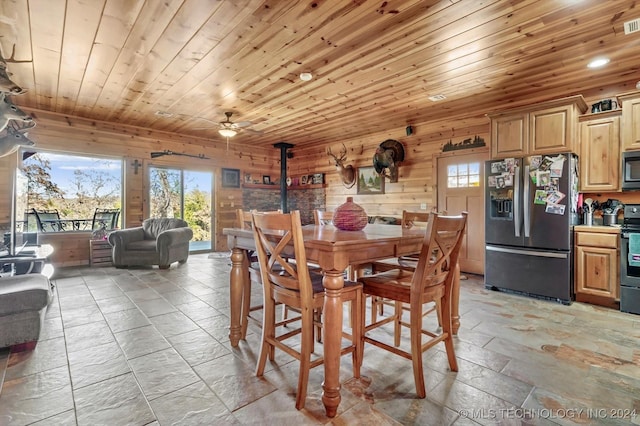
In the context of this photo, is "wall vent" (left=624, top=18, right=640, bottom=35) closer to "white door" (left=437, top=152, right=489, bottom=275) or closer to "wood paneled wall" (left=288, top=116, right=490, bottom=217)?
"wood paneled wall" (left=288, top=116, right=490, bottom=217)

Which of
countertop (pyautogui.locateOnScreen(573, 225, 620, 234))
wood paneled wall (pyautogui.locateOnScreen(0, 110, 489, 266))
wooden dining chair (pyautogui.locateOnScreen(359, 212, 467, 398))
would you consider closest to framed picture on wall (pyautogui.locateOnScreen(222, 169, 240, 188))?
wood paneled wall (pyautogui.locateOnScreen(0, 110, 489, 266))

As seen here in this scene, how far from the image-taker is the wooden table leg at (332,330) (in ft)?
5.08

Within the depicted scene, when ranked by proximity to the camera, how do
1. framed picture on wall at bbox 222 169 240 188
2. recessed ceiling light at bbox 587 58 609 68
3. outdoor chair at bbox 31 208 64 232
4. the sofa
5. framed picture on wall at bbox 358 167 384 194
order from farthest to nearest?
1. framed picture on wall at bbox 222 169 240 188
2. framed picture on wall at bbox 358 167 384 194
3. outdoor chair at bbox 31 208 64 232
4. recessed ceiling light at bbox 587 58 609 68
5. the sofa

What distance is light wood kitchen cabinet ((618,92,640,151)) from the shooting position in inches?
126

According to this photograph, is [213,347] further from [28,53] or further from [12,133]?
[12,133]

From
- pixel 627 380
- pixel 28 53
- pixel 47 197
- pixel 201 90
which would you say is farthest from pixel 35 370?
pixel 47 197

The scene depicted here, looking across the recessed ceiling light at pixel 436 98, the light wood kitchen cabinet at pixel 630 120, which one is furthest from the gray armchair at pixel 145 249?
the light wood kitchen cabinet at pixel 630 120

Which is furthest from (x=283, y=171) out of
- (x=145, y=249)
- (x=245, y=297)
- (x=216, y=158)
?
(x=245, y=297)

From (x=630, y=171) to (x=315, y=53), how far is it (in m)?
3.56

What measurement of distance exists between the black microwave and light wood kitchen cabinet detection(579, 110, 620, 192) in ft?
0.31

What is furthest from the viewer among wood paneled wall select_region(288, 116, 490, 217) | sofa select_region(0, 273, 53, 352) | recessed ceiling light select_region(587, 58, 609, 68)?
wood paneled wall select_region(288, 116, 490, 217)

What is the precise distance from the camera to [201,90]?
13.0ft

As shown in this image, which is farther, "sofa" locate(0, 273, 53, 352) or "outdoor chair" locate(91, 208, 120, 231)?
"outdoor chair" locate(91, 208, 120, 231)

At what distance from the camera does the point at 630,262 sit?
3.09 metres
